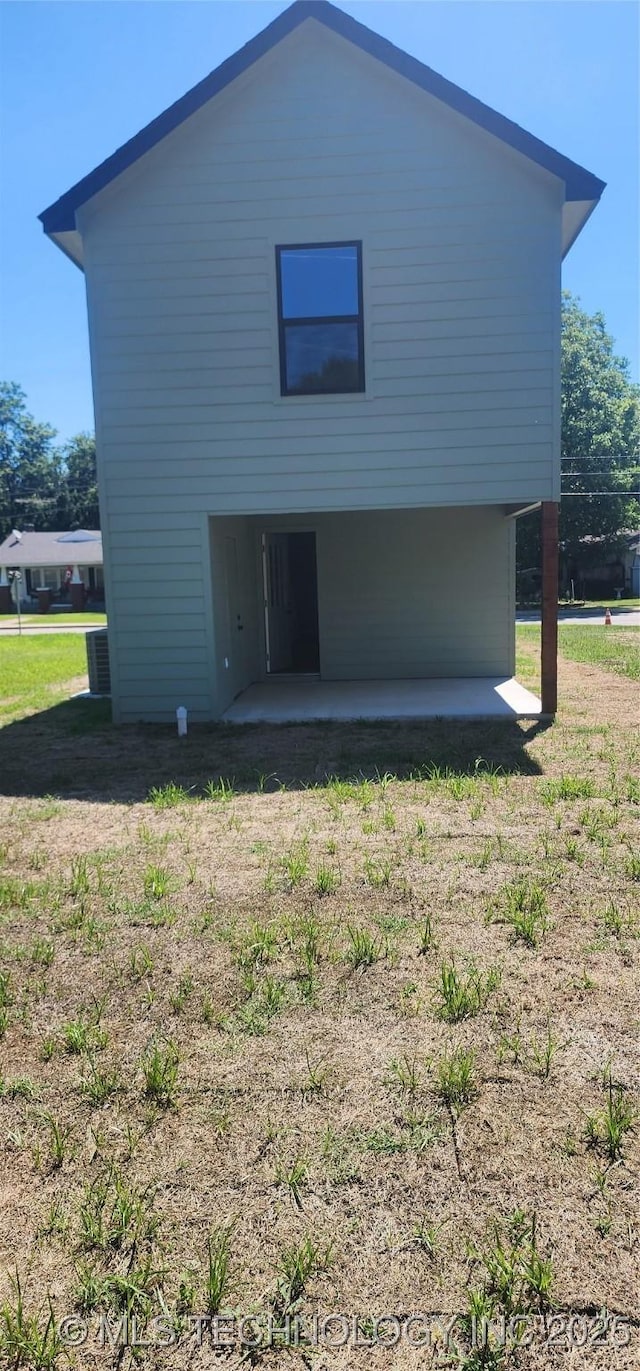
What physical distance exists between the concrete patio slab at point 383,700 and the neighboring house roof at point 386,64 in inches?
190

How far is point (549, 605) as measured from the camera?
839cm

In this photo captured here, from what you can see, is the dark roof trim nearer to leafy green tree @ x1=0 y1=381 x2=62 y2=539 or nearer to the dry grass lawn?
the dry grass lawn

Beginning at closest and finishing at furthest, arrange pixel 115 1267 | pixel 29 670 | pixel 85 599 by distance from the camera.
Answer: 1. pixel 115 1267
2. pixel 29 670
3. pixel 85 599

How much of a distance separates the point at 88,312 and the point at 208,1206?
8274 mm

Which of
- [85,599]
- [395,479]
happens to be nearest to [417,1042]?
[395,479]

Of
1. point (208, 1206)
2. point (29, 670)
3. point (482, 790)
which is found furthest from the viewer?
point (29, 670)

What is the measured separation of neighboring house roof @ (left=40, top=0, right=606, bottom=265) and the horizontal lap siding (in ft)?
0.46

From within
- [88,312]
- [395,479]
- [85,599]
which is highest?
[88,312]

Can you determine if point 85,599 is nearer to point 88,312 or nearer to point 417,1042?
point 88,312

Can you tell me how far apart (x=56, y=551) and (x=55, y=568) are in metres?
0.83

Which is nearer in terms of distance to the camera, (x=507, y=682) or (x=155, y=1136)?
(x=155, y=1136)

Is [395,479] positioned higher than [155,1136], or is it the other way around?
[395,479]

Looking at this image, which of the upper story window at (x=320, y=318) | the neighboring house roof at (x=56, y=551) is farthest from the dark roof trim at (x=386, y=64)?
the neighboring house roof at (x=56, y=551)

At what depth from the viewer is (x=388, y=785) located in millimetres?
6293
